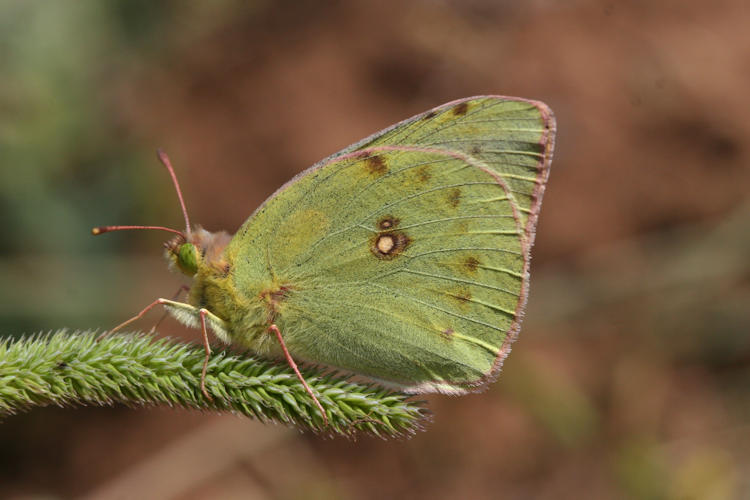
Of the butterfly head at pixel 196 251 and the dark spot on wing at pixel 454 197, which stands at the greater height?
the dark spot on wing at pixel 454 197

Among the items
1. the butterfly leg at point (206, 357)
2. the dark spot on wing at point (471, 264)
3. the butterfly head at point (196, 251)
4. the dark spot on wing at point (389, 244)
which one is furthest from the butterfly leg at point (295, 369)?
the dark spot on wing at point (471, 264)

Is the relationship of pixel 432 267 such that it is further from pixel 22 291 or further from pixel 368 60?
pixel 368 60

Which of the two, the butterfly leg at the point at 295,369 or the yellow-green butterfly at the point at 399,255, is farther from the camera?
the yellow-green butterfly at the point at 399,255

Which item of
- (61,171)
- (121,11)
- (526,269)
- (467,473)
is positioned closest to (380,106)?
(121,11)

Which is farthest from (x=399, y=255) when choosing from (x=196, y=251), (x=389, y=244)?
(x=196, y=251)

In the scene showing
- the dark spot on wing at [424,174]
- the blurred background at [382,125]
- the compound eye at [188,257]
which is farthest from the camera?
the blurred background at [382,125]

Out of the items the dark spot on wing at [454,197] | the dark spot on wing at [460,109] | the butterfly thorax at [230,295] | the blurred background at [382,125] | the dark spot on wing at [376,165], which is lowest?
the butterfly thorax at [230,295]

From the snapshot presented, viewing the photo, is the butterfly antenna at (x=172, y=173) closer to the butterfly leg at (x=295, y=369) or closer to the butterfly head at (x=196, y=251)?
the butterfly head at (x=196, y=251)
